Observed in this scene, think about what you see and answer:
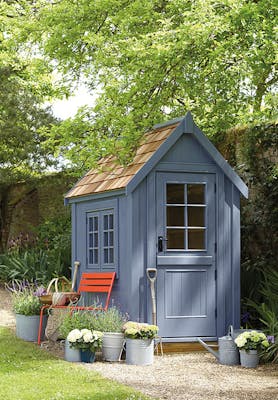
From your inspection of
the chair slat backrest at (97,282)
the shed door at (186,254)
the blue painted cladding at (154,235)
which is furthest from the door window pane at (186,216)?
the chair slat backrest at (97,282)

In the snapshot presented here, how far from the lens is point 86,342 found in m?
8.29

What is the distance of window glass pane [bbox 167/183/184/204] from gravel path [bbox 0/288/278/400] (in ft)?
6.01

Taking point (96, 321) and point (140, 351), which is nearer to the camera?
point (140, 351)

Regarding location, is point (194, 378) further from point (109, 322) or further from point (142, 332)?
point (109, 322)

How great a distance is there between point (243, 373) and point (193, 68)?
5864mm

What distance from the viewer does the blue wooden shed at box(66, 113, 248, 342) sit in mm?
8977

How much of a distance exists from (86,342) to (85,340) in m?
0.05

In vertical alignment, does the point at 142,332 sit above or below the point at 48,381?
above

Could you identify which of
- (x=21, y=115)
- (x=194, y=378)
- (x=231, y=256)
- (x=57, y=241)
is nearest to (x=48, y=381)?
(x=194, y=378)

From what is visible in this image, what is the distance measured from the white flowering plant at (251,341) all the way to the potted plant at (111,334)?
130cm

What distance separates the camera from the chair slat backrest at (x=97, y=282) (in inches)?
364

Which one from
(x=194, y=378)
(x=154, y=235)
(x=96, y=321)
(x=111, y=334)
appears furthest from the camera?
(x=154, y=235)

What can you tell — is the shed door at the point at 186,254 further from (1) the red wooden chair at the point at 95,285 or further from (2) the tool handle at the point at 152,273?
(1) the red wooden chair at the point at 95,285

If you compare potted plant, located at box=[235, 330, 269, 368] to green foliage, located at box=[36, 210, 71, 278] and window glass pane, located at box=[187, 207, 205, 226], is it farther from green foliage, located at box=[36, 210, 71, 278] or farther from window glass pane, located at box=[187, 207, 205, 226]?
green foliage, located at box=[36, 210, 71, 278]
